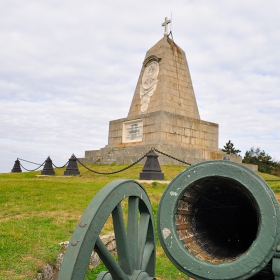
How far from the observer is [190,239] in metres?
2.03

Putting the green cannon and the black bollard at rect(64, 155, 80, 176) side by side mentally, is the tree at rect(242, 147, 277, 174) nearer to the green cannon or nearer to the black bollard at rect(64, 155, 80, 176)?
the black bollard at rect(64, 155, 80, 176)

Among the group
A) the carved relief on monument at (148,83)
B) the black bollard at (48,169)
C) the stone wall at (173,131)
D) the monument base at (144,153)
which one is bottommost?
the black bollard at (48,169)

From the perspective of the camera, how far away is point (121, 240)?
199 cm

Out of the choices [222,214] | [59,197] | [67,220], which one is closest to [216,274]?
[222,214]

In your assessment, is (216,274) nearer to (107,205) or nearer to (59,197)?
(107,205)

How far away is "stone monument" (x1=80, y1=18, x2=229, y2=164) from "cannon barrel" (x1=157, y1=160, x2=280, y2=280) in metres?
9.71

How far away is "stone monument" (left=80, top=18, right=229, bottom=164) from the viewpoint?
42.4ft

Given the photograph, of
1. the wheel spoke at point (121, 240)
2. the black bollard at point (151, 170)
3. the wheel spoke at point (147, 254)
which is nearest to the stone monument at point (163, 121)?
the black bollard at point (151, 170)

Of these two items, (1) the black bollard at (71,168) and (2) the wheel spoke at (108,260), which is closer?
(2) the wheel spoke at (108,260)

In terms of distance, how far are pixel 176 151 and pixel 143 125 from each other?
2055mm

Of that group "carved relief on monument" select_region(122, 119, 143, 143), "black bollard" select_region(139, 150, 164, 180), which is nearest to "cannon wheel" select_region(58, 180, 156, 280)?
"black bollard" select_region(139, 150, 164, 180)

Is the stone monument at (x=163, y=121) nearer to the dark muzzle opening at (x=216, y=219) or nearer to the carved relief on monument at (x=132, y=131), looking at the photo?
the carved relief on monument at (x=132, y=131)

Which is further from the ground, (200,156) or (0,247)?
(200,156)

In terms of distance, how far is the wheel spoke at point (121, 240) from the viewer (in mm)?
1931
